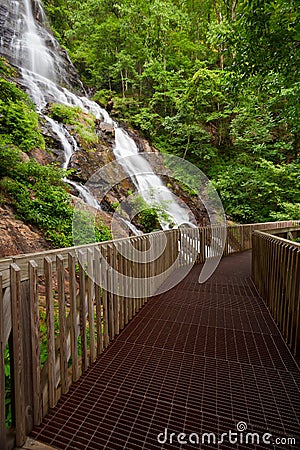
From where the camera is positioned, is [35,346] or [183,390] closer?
[35,346]

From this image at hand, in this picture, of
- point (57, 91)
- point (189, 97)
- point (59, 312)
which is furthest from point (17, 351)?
point (189, 97)

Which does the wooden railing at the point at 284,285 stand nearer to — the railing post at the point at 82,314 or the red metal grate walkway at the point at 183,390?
the red metal grate walkway at the point at 183,390

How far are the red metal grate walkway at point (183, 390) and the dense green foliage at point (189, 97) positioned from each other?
411 inches

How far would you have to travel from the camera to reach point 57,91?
1410 cm

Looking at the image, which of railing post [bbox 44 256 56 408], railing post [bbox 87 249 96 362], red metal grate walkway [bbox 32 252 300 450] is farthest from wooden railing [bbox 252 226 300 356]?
railing post [bbox 44 256 56 408]

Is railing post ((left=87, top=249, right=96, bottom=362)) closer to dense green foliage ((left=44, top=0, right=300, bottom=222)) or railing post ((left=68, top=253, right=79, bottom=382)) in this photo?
railing post ((left=68, top=253, right=79, bottom=382))

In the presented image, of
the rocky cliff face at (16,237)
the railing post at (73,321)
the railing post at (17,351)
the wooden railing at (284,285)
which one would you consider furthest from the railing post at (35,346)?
the rocky cliff face at (16,237)

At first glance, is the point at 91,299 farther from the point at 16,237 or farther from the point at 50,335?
the point at 16,237

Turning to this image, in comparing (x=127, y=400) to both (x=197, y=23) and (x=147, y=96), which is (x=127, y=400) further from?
(x=197, y=23)

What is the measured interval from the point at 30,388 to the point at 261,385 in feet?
5.75

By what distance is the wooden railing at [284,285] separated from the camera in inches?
107

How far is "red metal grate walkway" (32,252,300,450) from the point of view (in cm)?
169

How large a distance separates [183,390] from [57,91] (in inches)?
609

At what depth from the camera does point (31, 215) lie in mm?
5742
